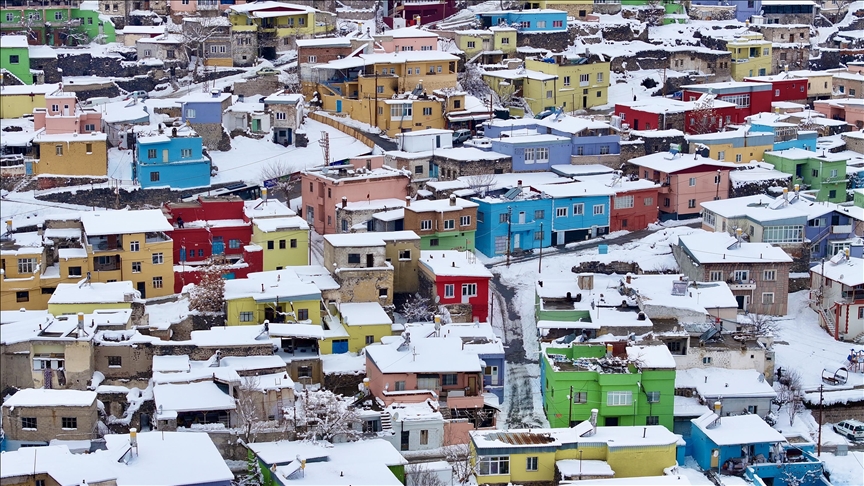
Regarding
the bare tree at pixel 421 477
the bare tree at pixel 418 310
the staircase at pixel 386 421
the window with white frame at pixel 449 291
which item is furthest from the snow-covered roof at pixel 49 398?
the window with white frame at pixel 449 291

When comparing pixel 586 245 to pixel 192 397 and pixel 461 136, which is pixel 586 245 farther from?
pixel 192 397

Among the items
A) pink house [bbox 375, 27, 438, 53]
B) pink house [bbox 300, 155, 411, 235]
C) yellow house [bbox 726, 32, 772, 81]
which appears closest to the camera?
pink house [bbox 300, 155, 411, 235]

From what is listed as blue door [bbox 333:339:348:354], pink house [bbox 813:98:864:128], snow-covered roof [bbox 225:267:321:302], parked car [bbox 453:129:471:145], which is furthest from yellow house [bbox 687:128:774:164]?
blue door [bbox 333:339:348:354]

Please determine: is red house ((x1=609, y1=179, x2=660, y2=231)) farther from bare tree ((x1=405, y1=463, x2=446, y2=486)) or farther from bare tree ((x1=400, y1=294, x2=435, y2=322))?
bare tree ((x1=405, y1=463, x2=446, y2=486))

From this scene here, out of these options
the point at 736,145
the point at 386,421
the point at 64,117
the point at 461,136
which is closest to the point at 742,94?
the point at 736,145

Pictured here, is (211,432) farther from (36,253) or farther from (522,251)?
(522,251)
